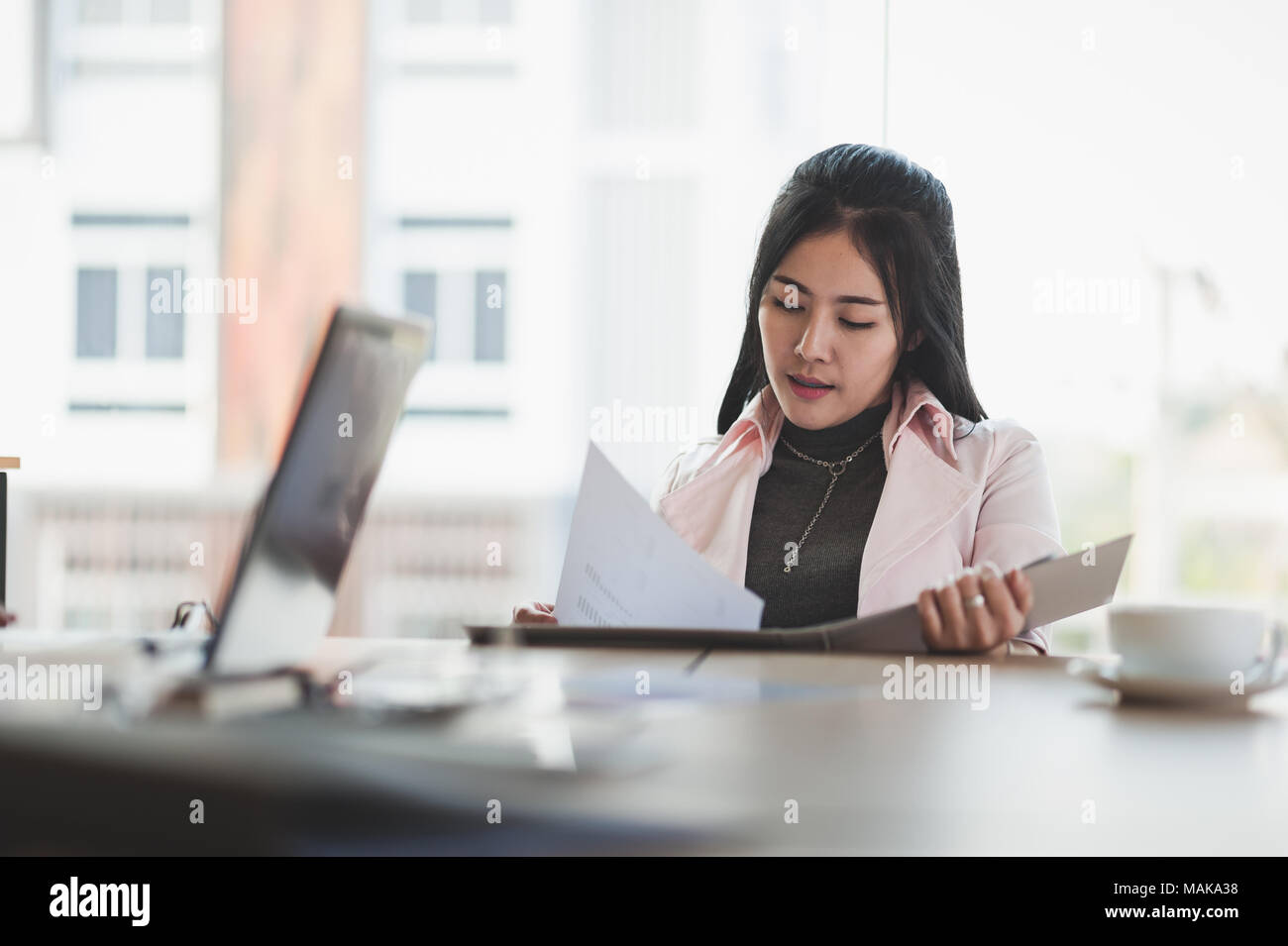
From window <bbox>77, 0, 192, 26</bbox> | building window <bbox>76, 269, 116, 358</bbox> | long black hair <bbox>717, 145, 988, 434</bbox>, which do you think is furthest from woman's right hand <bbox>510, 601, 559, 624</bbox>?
window <bbox>77, 0, 192, 26</bbox>

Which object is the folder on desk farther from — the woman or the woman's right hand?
the woman

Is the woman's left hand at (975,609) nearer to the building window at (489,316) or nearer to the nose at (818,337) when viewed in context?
the nose at (818,337)

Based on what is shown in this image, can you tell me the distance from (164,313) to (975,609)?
3.58 metres

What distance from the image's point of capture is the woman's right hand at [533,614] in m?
1.21

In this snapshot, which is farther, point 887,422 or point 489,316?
point 489,316

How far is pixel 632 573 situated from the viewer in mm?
978

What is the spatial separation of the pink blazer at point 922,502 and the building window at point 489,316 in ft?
7.49

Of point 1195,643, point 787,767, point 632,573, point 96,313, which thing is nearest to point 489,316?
point 96,313

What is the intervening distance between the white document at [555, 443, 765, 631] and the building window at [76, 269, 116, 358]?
3.40m

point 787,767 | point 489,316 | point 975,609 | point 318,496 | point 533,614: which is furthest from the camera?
point 489,316

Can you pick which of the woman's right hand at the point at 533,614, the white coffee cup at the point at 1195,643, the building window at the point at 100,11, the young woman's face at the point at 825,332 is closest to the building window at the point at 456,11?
the building window at the point at 100,11

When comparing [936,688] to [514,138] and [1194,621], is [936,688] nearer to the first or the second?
[1194,621]

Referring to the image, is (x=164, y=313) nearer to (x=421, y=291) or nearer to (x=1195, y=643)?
(x=421, y=291)

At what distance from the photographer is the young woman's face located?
143cm
